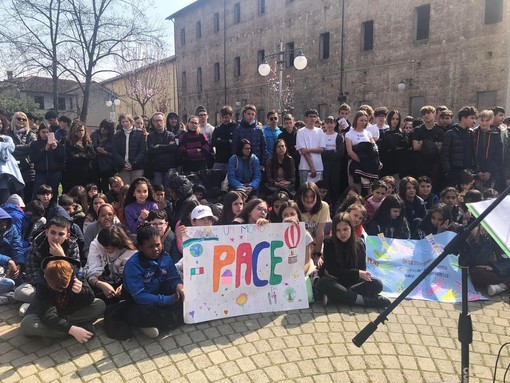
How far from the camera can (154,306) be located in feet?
12.9

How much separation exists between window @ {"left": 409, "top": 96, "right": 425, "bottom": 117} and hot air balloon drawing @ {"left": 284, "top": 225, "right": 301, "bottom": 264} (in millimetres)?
20651

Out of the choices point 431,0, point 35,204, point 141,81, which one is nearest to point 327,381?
point 35,204

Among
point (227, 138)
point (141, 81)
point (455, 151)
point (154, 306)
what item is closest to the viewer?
point (154, 306)

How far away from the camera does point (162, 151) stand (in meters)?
7.68

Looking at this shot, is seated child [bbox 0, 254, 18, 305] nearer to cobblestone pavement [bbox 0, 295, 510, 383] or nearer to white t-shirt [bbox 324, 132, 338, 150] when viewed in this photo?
cobblestone pavement [bbox 0, 295, 510, 383]

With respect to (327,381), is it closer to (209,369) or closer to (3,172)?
(209,369)

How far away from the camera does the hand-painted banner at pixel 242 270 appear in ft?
13.5

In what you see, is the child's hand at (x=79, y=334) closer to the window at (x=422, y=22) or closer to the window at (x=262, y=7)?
the window at (x=422, y=22)

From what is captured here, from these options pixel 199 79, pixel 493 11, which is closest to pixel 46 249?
pixel 493 11

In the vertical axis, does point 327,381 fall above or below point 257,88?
below

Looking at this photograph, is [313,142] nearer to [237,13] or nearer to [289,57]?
[289,57]

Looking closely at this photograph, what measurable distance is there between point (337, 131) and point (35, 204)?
5.48 meters

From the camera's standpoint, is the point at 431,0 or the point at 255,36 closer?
the point at 431,0

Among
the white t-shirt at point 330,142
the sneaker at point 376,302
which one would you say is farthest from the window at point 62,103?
the sneaker at point 376,302
